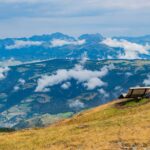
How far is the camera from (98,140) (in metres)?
50.0

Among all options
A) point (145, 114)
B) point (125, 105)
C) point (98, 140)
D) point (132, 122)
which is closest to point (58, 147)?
point (98, 140)

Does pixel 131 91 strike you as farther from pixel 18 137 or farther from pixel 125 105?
pixel 18 137

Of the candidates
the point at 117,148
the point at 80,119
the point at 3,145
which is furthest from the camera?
the point at 80,119

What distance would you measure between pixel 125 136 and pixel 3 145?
17607 mm

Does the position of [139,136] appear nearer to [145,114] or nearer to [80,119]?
[145,114]

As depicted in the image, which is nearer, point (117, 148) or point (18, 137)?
point (117, 148)

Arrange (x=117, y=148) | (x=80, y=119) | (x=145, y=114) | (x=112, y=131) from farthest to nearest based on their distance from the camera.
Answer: (x=80, y=119) → (x=145, y=114) → (x=112, y=131) → (x=117, y=148)

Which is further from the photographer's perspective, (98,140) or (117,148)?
(98,140)

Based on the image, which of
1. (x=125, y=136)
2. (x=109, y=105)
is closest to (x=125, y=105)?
(x=109, y=105)

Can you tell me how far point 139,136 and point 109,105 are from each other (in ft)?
99.3

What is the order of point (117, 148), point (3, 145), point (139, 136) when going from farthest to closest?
point (3, 145) → point (139, 136) → point (117, 148)

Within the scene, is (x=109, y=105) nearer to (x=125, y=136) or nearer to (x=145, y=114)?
(x=145, y=114)

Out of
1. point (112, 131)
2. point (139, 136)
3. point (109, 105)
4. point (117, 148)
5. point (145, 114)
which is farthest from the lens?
point (109, 105)

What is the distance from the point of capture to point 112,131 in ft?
176
